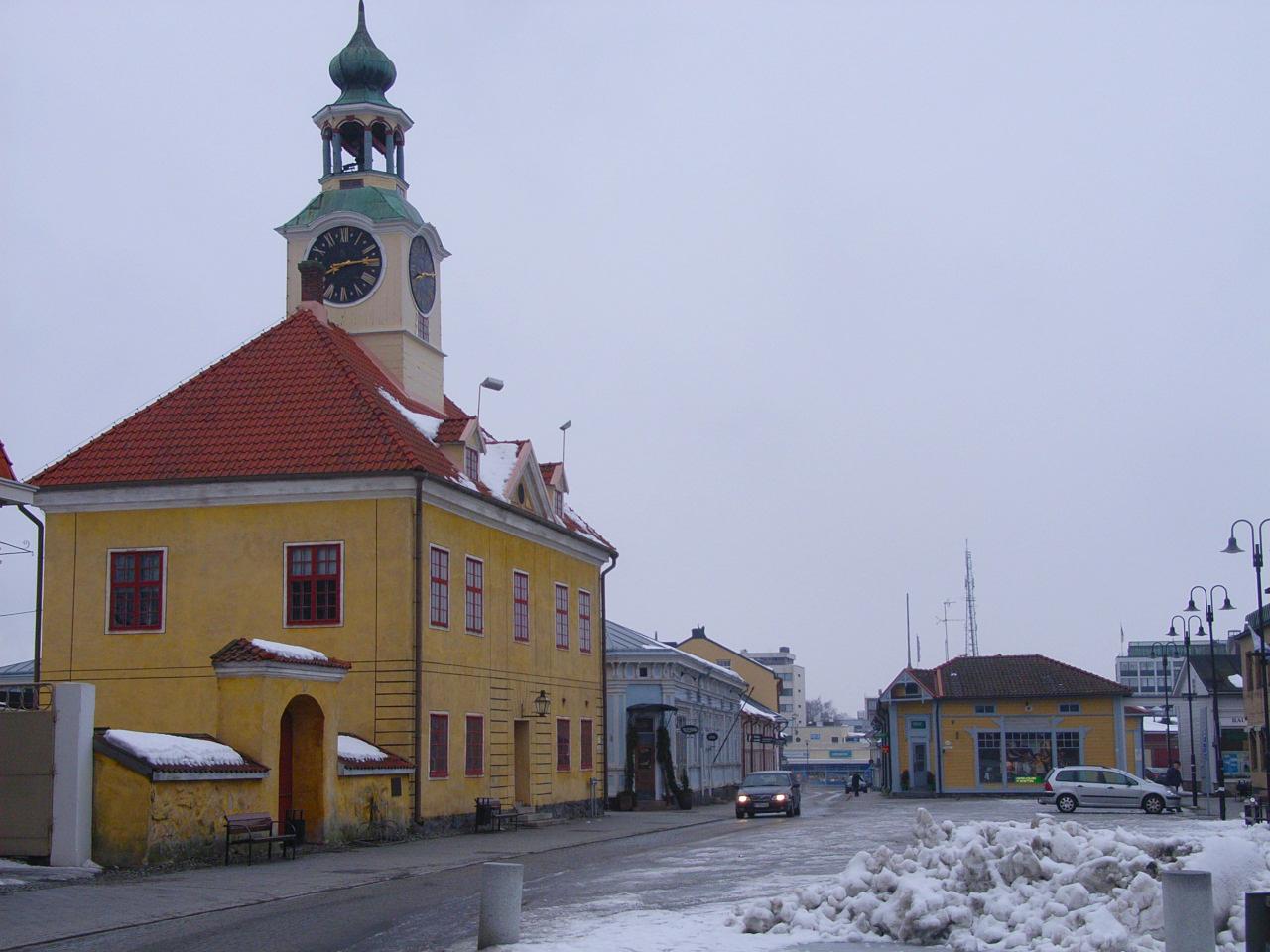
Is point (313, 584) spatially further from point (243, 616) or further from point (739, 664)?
point (739, 664)

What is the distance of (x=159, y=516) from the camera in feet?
106

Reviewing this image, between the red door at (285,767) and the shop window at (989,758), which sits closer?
the red door at (285,767)

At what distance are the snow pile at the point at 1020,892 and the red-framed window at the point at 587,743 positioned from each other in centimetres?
2742

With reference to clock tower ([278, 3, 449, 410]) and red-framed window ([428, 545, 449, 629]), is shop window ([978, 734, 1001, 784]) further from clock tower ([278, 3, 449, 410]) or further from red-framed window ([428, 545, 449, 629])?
red-framed window ([428, 545, 449, 629])

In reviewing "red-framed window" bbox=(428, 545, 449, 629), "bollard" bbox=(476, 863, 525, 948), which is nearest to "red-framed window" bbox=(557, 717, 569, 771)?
"red-framed window" bbox=(428, 545, 449, 629)

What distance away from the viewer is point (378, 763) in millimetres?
29156

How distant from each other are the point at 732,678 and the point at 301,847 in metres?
42.3

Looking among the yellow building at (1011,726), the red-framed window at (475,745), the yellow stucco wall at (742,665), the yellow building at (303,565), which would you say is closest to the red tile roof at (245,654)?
the yellow building at (303,565)

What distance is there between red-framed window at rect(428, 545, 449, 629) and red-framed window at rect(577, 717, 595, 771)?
1070 centimetres

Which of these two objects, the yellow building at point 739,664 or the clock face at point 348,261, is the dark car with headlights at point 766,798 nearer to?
the clock face at point 348,261

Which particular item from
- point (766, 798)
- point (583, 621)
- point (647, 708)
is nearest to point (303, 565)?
point (583, 621)

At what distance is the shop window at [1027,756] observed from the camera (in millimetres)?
63562

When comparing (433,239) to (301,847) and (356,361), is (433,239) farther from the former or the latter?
(301,847)

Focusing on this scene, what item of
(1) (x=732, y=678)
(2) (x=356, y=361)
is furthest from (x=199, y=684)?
(1) (x=732, y=678)
